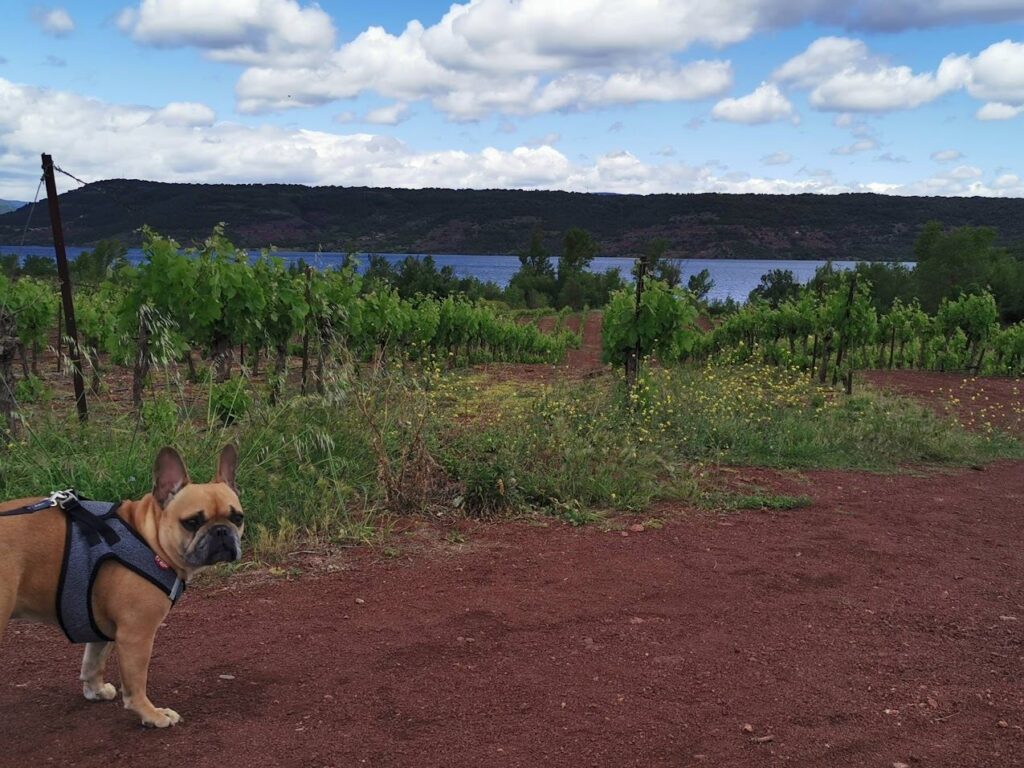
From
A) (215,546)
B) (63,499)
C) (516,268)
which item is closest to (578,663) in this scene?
Result: (215,546)

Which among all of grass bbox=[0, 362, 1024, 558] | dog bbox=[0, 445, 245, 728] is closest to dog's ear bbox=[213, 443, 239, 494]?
dog bbox=[0, 445, 245, 728]

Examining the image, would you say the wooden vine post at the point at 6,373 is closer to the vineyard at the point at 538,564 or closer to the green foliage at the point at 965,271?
the vineyard at the point at 538,564

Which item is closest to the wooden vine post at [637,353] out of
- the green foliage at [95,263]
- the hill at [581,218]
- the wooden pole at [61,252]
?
the wooden pole at [61,252]

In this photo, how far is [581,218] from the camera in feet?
362

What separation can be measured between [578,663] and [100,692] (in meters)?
2.43

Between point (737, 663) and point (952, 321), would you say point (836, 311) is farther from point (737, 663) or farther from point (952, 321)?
point (737, 663)

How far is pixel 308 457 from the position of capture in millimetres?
7430

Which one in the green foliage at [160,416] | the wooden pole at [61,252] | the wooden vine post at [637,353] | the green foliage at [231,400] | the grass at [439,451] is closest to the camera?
the grass at [439,451]

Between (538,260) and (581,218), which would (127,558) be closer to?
(538,260)

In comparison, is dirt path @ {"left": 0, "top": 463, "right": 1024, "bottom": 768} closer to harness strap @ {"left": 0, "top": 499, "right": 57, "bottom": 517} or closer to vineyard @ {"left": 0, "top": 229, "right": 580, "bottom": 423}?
harness strap @ {"left": 0, "top": 499, "right": 57, "bottom": 517}

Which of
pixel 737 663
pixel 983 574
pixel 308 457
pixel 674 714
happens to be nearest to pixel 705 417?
pixel 983 574

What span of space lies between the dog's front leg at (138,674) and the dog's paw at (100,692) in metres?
0.29

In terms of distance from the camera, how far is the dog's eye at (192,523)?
3.78 m

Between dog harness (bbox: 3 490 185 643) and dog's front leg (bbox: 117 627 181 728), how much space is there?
0.52ft
